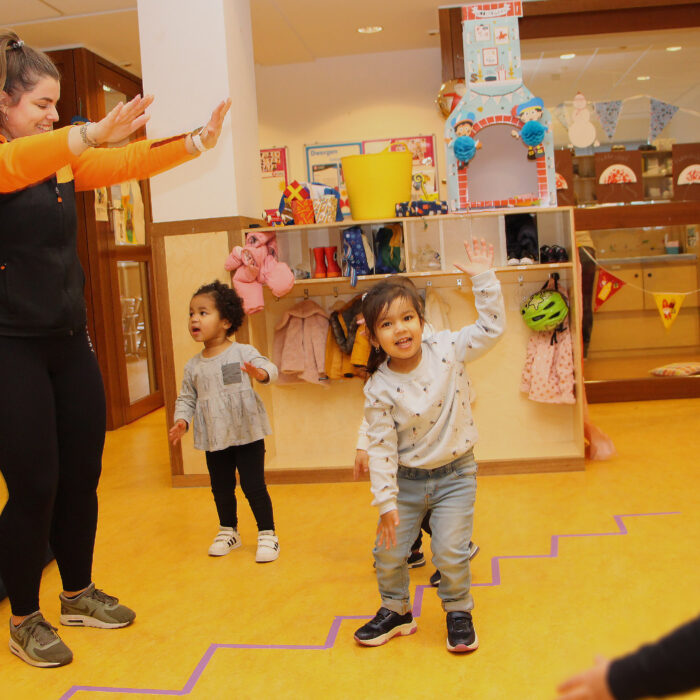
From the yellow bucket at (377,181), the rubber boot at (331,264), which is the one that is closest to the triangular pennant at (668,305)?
the yellow bucket at (377,181)

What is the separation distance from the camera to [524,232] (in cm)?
375

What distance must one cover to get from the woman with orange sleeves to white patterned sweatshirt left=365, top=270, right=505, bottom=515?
77cm

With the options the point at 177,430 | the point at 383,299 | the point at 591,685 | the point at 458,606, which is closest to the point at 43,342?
the point at 177,430

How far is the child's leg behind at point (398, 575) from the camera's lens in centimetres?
212

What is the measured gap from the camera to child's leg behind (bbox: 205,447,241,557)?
2.89 meters

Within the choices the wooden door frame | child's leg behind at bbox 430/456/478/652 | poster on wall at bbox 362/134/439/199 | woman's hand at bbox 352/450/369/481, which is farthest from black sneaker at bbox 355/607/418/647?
poster on wall at bbox 362/134/439/199

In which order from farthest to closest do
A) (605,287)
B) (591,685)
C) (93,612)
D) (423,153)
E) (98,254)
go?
(423,153) → (98,254) → (605,287) → (93,612) → (591,685)

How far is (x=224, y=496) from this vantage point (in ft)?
9.66

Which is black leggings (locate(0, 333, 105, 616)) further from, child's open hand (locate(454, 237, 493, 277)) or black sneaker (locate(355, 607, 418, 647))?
child's open hand (locate(454, 237, 493, 277))

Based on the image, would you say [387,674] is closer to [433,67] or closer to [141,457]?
[141,457]

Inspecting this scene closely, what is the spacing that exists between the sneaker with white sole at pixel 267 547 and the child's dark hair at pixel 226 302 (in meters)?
0.74

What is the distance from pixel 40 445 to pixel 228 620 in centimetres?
76

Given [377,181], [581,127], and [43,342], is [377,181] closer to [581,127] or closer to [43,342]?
[581,127]

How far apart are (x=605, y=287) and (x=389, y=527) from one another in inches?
128
